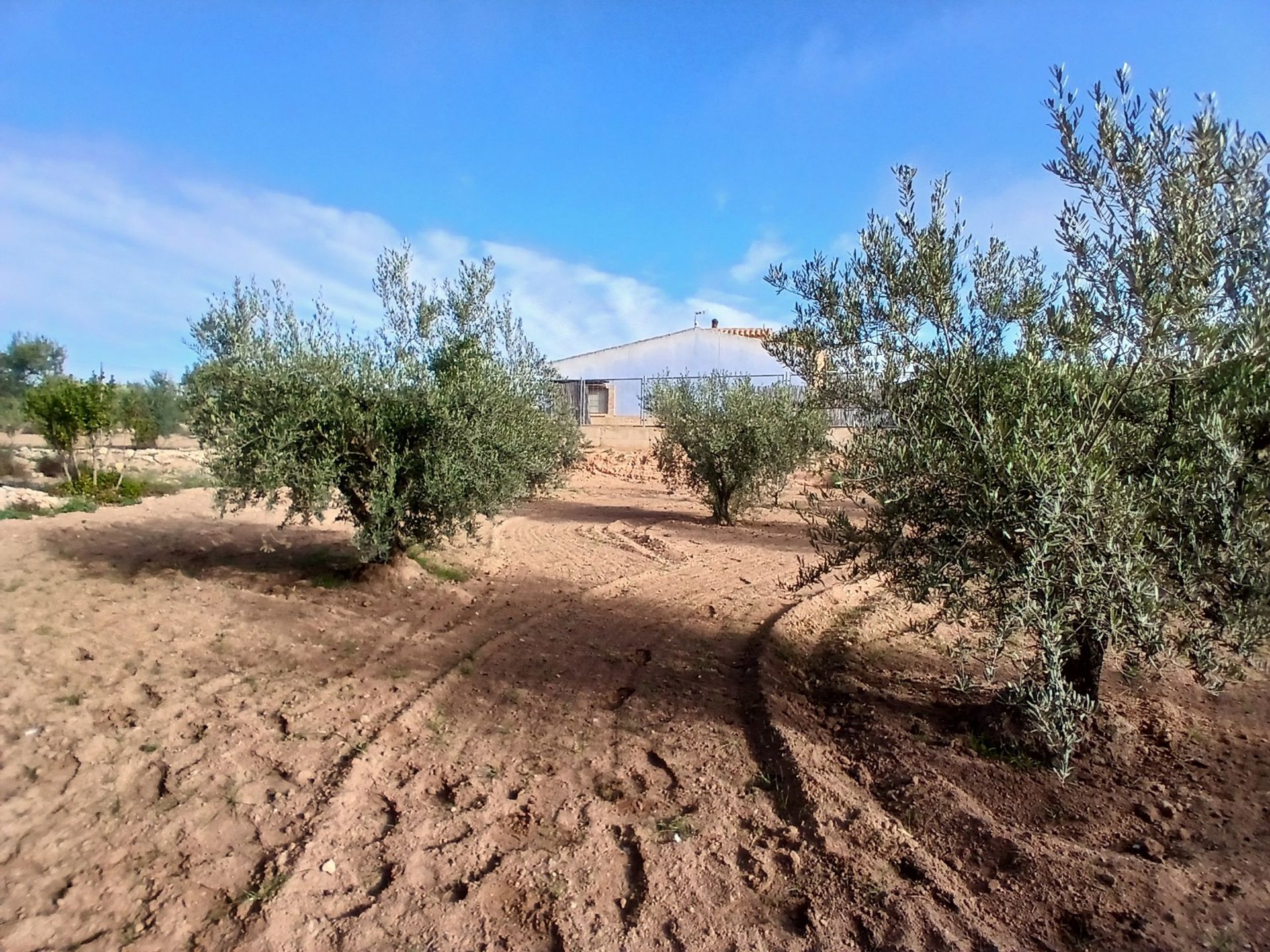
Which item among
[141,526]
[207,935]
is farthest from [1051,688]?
[141,526]

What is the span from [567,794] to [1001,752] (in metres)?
2.99

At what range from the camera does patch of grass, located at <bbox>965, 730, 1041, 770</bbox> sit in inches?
193

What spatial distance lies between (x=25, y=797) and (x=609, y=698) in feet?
13.3

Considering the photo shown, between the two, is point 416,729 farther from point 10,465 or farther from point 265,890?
point 10,465

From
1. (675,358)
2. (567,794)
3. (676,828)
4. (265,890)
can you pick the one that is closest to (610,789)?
(567,794)

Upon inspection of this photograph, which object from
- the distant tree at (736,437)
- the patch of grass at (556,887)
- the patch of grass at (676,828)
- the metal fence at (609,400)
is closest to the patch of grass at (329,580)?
the patch of grass at (676,828)

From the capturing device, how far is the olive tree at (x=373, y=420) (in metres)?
8.30

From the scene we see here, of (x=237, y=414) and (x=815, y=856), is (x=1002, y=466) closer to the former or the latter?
(x=815, y=856)

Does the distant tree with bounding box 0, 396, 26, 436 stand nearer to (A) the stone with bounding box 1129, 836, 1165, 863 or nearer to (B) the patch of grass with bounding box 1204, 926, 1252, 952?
(A) the stone with bounding box 1129, 836, 1165, 863

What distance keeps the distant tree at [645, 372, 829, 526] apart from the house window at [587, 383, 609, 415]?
2146cm

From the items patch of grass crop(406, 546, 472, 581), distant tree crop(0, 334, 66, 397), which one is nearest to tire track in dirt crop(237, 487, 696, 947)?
patch of grass crop(406, 546, 472, 581)

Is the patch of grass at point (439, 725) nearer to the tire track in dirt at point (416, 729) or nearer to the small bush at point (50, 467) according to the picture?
the tire track in dirt at point (416, 729)

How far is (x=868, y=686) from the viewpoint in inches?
264

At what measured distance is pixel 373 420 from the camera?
29.3ft
